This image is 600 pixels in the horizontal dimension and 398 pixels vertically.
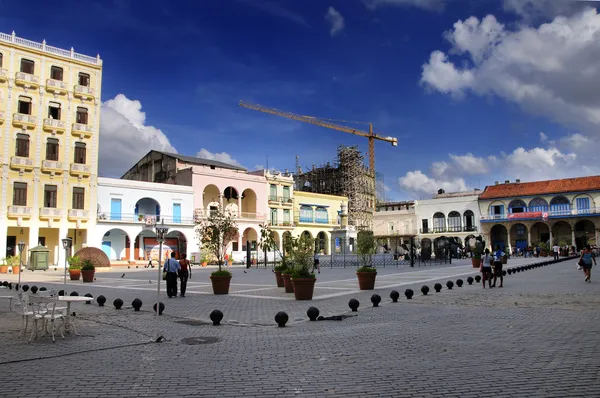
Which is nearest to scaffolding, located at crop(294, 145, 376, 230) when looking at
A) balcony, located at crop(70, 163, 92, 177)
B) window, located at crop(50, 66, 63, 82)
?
balcony, located at crop(70, 163, 92, 177)

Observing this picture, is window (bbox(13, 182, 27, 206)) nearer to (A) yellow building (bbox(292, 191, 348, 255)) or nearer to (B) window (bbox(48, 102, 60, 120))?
(B) window (bbox(48, 102, 60, 120))

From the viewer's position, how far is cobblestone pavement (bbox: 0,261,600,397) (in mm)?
5762

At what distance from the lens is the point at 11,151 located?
40.4 meters

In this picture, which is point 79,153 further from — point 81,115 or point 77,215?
point 77,215

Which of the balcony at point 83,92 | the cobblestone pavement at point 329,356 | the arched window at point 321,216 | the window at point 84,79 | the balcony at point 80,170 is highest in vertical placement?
the window at point 84,79

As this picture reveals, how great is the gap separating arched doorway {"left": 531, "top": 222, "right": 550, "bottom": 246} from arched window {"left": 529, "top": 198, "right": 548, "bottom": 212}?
212 centimetres

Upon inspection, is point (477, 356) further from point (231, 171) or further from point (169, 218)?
point (231, 171)

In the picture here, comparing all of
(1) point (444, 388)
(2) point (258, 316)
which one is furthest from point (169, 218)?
(1) point (444, 388)

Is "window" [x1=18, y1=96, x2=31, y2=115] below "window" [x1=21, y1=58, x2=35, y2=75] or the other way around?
below

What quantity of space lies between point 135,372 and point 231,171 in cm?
5028

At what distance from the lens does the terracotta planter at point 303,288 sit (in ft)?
50.4

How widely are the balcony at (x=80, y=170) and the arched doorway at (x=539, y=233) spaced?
5455cm

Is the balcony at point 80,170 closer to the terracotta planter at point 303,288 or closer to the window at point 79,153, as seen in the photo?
the window at point 79,153

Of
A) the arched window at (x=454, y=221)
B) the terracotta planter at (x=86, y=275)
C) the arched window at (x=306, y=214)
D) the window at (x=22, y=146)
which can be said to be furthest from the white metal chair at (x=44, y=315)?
the arched window at (x=454, y=221)
